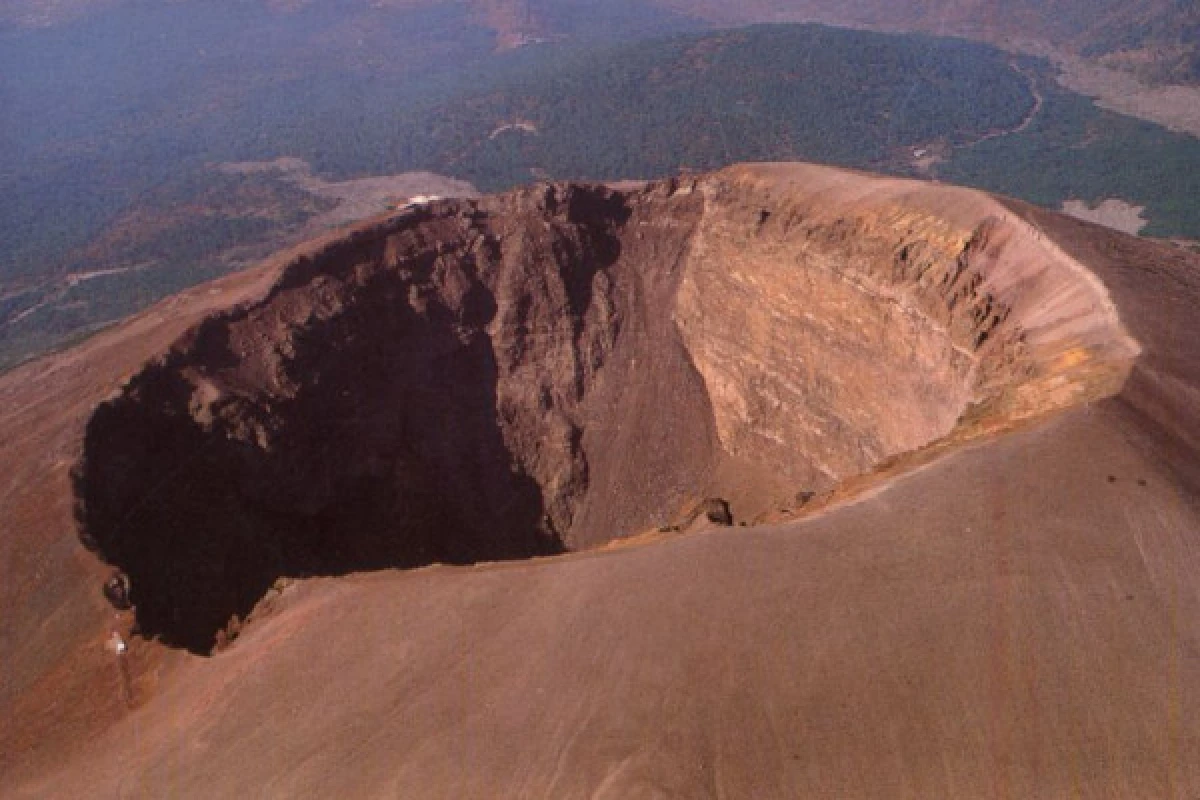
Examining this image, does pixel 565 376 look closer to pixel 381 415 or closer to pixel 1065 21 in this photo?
pixel 381 415

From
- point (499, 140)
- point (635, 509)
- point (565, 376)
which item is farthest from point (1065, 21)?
point (635, 509)

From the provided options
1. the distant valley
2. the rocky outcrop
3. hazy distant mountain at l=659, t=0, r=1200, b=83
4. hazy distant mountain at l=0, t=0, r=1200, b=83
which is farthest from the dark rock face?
hazy distant mountain at l=659, t=0, r=1200, b=83

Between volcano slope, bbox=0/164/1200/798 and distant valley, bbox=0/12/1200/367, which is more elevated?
volcano slope, bbox=0/164/1200/798

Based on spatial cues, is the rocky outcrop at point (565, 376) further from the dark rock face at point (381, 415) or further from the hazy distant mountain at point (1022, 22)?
the hazy distant mountain at point (1022, 22)

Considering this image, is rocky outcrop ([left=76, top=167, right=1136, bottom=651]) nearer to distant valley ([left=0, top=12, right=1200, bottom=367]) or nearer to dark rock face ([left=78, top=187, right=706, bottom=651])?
dark rock face ([left=78, top=187, right=706, bottom=651])

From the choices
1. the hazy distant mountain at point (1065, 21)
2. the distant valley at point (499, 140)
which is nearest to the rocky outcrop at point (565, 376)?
the distant valley at point (499, 140)

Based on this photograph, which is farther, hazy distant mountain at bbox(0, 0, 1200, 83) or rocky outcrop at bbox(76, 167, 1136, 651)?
hazy distant mountain at bbox(0, 0, 1200, 83)
